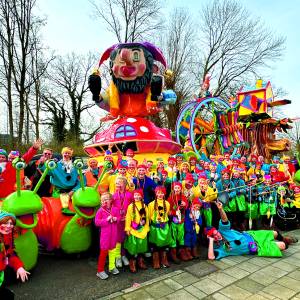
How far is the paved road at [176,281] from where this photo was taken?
2900 mm

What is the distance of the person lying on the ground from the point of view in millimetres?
4008

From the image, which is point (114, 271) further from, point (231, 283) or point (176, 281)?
point (231, 283)

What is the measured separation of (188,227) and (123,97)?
4.11 meters

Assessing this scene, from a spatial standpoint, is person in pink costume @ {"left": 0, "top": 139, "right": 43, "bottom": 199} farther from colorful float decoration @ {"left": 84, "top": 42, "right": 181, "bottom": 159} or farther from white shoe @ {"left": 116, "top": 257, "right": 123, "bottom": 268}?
colorful float decoration @ {"left": 84, "top": 42, "right": 181, "bottom": 159}

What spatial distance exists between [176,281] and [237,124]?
28.8ft

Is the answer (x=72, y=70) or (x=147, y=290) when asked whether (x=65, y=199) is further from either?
(x=72, y=70)

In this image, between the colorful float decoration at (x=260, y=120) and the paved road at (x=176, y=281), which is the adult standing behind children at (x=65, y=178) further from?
the colorful float decoration at (x=260, y=120)

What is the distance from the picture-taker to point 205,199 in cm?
434

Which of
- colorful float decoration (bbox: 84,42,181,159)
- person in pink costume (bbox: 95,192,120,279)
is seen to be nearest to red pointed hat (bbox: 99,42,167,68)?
colorful float decoration (bbox: 84,42,181,159)

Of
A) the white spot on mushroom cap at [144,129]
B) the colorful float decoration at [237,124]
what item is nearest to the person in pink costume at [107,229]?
the white spot on mushroom cap at [144,129]

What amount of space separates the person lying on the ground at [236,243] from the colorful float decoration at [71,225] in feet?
5.78

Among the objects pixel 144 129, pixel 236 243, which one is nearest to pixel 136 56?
pixel 144 129

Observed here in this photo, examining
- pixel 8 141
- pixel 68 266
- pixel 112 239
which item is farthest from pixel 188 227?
pixel 8 141

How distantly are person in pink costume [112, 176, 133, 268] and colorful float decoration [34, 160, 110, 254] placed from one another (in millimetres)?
256
